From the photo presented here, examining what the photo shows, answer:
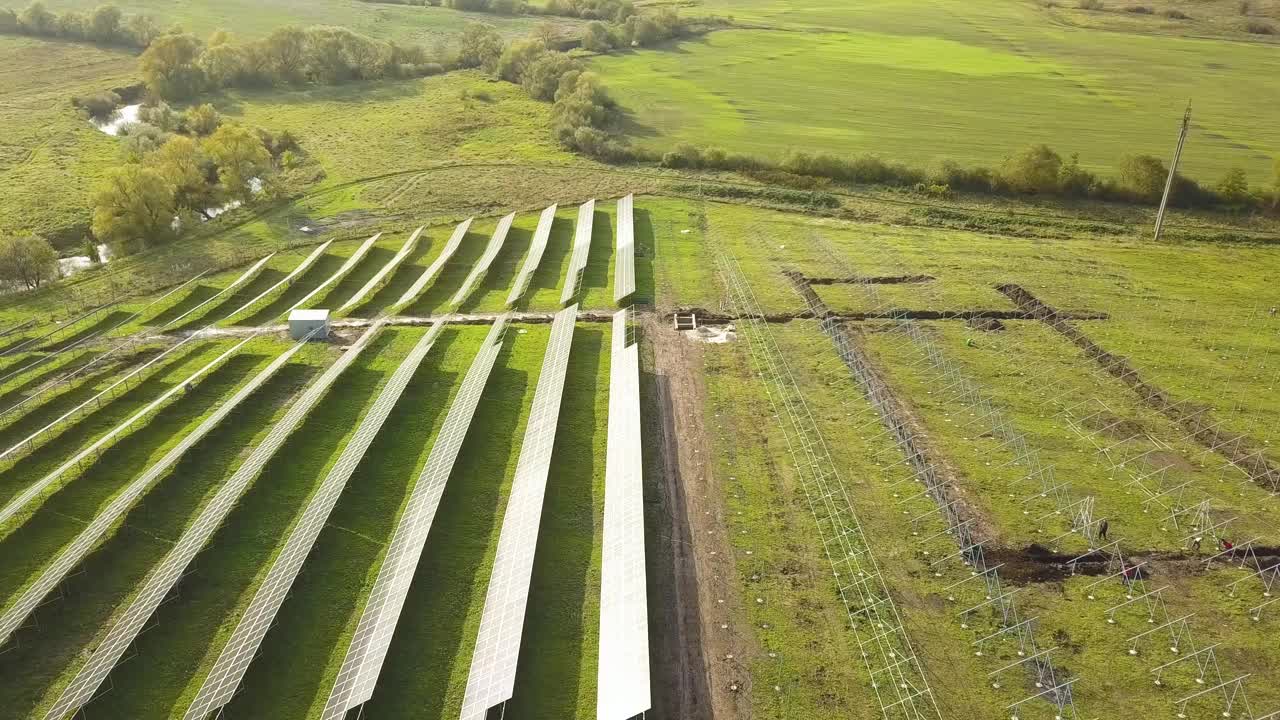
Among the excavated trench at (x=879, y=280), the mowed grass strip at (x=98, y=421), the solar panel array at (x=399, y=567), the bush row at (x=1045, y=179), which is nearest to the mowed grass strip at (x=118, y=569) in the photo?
the mowed grass strip at (x=98, y=421)

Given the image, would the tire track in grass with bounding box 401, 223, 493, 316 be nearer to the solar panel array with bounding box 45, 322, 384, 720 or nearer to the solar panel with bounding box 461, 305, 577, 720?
the solar panel array with bounding box 45, 322, 384, 720

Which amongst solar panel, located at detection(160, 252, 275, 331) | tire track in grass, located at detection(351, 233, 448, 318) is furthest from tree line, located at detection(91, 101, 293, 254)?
tire track in grass, located at detection(351, 233, 448, 318)

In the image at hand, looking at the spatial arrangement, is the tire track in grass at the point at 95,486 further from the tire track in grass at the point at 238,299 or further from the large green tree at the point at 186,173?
the large green tree at the point at 186,173

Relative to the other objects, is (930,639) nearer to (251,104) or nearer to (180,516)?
(180,516)

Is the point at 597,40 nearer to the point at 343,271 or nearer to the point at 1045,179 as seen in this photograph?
the point at 1045,179

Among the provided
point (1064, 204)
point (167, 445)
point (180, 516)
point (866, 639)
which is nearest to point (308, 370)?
point (167, 445)

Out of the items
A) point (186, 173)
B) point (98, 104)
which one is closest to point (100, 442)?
point (186, 173)
